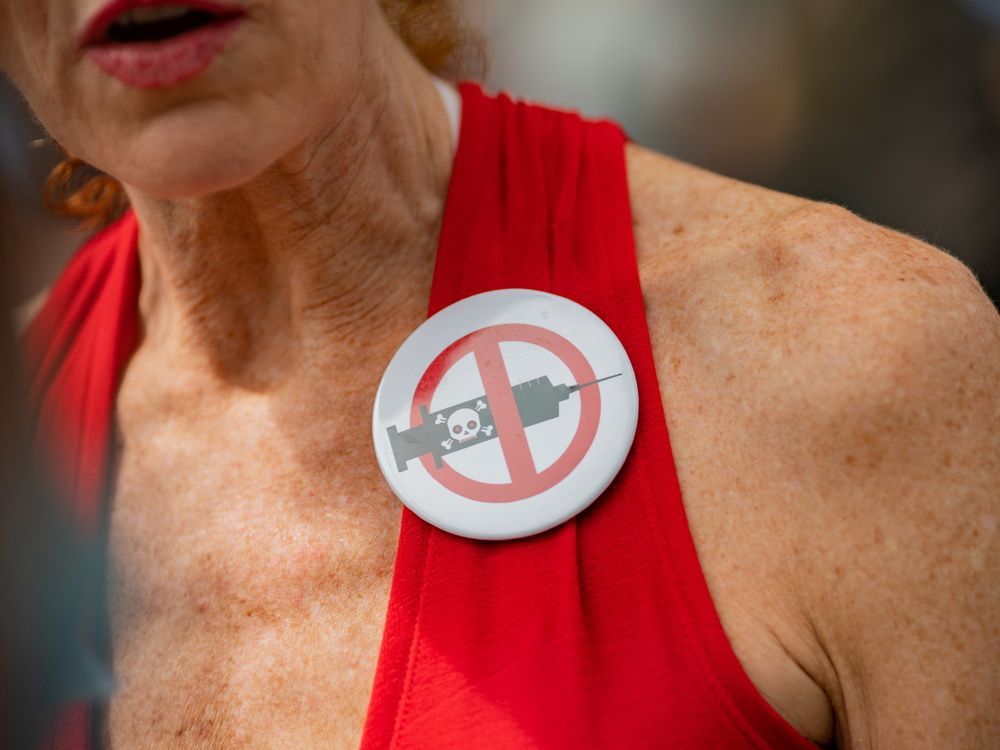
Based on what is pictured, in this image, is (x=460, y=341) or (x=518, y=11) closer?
(x=460, y=341)

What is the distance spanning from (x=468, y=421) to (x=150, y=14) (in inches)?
20.8

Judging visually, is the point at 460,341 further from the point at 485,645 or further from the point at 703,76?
the point at 703,76

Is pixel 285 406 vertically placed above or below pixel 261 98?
below

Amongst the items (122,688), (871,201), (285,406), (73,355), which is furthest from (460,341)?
(871,201)

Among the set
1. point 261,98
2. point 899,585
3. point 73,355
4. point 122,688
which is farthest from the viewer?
point 73,355

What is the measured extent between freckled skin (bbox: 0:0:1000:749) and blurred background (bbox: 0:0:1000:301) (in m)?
0.86

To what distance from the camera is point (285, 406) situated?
1.16 m

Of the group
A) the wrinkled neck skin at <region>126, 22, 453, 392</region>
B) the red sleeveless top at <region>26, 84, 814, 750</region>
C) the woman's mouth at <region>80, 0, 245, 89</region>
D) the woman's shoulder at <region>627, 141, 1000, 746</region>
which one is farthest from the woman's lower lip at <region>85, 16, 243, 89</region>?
the woman's shoulder at <region>627, 141, 1000, 746</region>

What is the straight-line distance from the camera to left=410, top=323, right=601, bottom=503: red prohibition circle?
2.95 feet

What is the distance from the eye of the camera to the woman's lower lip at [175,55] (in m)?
0.88

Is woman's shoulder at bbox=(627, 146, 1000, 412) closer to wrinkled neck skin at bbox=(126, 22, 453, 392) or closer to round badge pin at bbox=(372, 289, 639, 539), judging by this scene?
round badge pin at bbox=(372, 289, 639, 539)

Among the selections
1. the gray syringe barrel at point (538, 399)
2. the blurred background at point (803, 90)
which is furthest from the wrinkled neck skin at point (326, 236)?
the blurred background at point (803, 90)

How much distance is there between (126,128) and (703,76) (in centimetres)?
261

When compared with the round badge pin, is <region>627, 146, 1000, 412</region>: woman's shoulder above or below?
above
